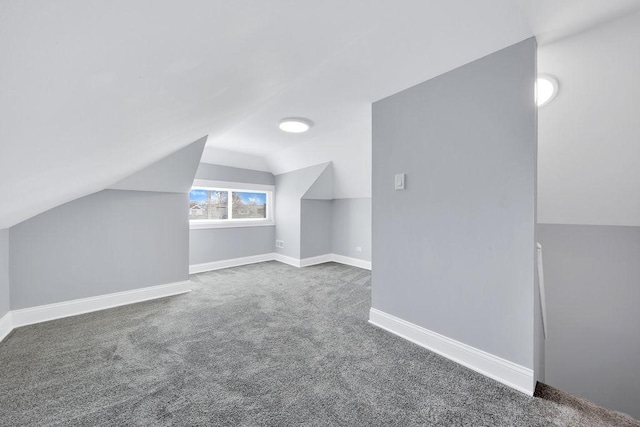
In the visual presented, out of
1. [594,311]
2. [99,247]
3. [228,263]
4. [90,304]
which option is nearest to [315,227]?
[228,263]

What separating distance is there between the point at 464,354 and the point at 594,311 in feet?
5.45

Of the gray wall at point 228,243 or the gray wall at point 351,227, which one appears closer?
the gray wall at point 228,243

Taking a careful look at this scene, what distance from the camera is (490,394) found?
5.15 ft

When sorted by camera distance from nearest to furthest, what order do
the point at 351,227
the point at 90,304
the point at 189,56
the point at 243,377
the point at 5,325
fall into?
the point at 189,56
the point at 243,377
the point at 5,325
the point at 90,304
the point at 351,227

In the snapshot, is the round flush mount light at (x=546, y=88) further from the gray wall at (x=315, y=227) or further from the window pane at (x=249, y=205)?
the window pane at (x=249, y=205)

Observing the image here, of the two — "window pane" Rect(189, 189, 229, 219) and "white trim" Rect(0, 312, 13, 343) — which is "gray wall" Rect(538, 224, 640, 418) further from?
"white trim" Rect(0, 312, 13, 343)

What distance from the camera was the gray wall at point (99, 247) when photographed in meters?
2.45

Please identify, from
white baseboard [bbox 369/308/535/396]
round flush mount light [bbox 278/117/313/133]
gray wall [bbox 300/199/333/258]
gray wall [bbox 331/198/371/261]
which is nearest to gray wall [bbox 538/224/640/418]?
white baseboard [bbox 369/308/535/396]

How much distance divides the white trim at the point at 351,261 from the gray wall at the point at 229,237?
132 cm

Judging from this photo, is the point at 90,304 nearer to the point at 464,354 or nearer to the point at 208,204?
the point at 208,204

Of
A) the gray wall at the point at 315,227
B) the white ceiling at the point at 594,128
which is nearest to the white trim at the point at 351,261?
the gray wall at the point at 315,227

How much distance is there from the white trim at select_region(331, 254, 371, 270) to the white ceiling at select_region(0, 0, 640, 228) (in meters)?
3.08

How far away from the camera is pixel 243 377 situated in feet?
5.59

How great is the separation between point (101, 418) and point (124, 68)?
68.0 inches
